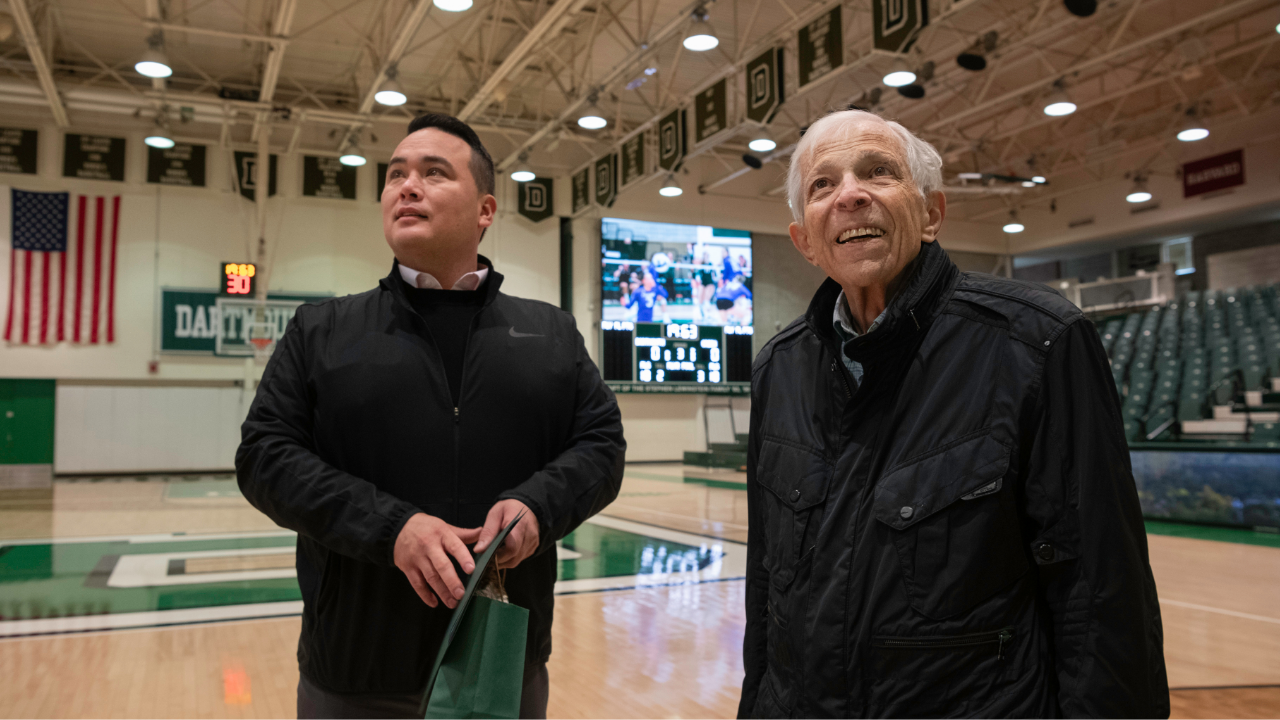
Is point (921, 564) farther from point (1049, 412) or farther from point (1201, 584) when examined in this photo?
point (1201, 584)

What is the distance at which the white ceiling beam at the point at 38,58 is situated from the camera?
10.2 m

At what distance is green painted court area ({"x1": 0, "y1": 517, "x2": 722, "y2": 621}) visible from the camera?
5.41m

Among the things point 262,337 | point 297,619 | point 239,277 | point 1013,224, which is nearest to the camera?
point 297,619

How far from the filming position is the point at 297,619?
4996 millimetres

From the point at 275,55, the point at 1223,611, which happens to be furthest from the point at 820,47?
the point at 275,55

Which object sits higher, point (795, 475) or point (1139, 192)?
point (1139, 192)

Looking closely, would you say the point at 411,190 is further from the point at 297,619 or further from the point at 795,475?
the point at 297,619

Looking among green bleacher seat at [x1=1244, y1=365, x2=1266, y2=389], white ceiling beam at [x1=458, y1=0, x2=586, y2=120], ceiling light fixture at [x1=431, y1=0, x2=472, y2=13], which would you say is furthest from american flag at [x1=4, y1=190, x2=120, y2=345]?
green bleacher seat at [x1=1244, y1=365, x2=1266, y2=389]

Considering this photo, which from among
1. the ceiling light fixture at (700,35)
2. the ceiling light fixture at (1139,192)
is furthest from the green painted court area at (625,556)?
the ceiling light fixture at (1139,192)

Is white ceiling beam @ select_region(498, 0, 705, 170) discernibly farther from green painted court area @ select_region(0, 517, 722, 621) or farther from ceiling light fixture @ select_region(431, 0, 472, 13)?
green painted court area @ select_region(0, 517, 722, 621)

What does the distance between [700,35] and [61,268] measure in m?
12.1

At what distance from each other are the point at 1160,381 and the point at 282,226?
600 inches

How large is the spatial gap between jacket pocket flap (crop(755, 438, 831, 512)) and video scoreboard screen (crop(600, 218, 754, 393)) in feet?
53.0

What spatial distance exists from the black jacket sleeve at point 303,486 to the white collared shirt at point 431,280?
1.00 ft
